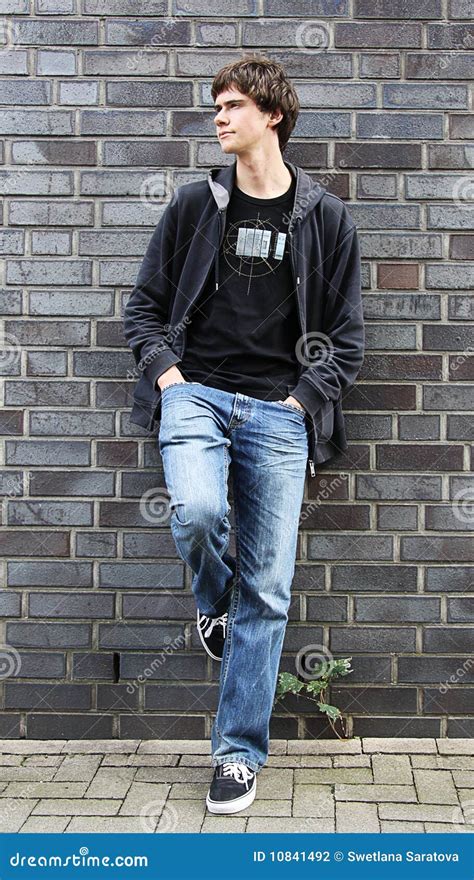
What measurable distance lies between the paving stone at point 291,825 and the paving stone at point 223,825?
0.09ft

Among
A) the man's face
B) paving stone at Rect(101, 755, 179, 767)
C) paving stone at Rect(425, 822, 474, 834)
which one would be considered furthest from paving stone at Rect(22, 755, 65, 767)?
the man's face

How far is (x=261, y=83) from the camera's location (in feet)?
10.9

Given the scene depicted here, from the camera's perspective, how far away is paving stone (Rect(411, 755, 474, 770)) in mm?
3438

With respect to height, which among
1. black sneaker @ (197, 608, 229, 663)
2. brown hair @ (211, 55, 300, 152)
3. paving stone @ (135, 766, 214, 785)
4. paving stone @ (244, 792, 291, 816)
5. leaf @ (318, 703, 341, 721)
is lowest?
paving stone @ (135, 766, 214, 785)

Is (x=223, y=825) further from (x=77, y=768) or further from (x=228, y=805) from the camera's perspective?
(x=77, y=768)

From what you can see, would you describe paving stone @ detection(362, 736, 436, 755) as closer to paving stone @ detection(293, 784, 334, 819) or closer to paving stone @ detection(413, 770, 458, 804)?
paving stone @ detection(413, 770, 458, 804)

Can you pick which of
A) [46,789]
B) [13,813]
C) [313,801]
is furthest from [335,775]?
[13,813]

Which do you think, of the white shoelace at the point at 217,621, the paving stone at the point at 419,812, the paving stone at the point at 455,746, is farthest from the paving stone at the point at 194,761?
the paving stone at the point at 455,746

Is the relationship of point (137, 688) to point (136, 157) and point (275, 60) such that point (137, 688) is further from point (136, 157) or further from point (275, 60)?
point (275, 60)

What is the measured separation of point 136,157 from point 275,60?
25.1 inches

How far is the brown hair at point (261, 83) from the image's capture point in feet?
10.9

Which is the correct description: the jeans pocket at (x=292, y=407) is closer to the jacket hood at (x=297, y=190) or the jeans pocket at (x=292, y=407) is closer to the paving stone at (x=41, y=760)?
the jacket hood at (x=297, y=190)

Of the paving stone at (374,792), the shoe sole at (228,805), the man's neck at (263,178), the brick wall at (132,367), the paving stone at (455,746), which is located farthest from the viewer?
the brick wall at (132,367)

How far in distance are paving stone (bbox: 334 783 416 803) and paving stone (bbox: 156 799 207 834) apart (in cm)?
46
